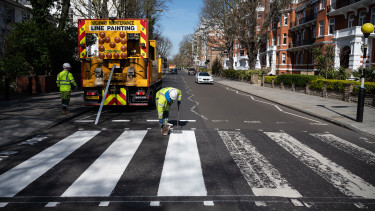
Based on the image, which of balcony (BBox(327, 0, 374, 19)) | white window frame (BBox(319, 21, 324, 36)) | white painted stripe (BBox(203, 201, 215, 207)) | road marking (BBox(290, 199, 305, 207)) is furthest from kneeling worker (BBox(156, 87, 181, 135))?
white window frame (BBox(319, 21, 324, 36))

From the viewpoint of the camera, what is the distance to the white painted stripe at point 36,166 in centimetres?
447

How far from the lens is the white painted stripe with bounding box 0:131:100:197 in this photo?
4.47m

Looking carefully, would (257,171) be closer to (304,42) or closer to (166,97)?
(166,97)

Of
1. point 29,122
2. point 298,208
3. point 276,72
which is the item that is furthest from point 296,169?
point 276,72

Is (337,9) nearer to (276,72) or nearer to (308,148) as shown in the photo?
(276,72)

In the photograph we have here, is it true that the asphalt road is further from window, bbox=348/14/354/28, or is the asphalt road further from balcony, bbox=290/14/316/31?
balcony, bbox=290/14/316/31

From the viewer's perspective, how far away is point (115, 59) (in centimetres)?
1095

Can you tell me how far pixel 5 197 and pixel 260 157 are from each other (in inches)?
176

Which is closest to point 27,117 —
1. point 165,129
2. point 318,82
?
point 165,129

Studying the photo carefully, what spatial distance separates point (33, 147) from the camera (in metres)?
6.69

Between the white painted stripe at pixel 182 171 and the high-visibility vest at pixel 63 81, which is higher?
the high-visibility vest at pixel 63 81

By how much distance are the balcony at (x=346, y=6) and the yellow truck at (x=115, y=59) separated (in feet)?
89.6

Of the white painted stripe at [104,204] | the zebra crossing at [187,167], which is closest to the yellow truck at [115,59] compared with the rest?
the zebra crossing at [187,167]

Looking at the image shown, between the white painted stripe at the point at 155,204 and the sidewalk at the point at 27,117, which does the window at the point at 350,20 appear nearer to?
the sidewalk at the point at 27,117
